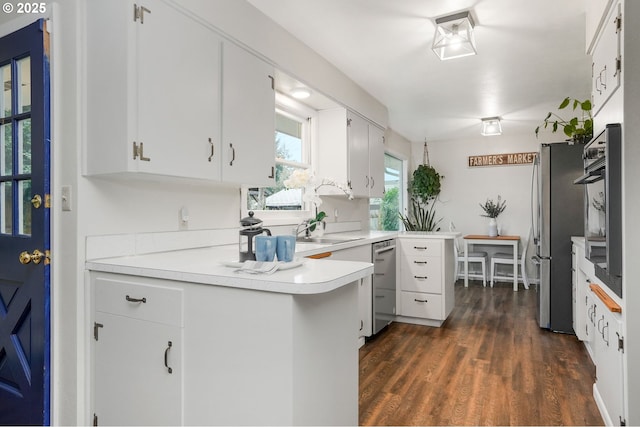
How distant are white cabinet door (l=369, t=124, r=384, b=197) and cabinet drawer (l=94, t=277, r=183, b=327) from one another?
119 inches

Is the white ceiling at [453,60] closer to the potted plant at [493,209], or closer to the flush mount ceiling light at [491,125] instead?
the flush mount ceiling light at [491,125]

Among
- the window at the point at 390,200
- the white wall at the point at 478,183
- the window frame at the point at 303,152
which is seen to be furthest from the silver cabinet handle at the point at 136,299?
the white wall at the point at 478,183

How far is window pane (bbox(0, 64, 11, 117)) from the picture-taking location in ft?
6.40

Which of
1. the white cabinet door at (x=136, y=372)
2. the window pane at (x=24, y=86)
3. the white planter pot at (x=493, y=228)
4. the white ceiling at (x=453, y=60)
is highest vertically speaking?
the white ceiling at (x=453, y=60)

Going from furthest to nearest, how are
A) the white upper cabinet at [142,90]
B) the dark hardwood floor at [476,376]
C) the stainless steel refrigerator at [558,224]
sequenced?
1. the stainless steel refrigerator at [558,224]
2. the dark hardwood floor at [476,376]
3. the white upper cabinet at [142,90]

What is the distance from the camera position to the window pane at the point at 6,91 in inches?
76.8

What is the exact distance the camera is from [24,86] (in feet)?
6.22

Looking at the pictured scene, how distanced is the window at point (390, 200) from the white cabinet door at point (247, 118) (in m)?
3.45

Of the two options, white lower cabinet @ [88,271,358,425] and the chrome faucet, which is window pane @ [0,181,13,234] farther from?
the chrome faucet

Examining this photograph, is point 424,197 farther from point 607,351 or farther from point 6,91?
point 6,91

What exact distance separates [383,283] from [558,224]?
1683 millimetres

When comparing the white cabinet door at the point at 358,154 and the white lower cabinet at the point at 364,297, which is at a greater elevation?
the white cabinet door at the point at 358,154

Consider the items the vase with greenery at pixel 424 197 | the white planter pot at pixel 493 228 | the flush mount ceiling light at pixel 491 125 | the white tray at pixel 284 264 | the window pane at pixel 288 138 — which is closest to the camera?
the white tray at pixel 284 264

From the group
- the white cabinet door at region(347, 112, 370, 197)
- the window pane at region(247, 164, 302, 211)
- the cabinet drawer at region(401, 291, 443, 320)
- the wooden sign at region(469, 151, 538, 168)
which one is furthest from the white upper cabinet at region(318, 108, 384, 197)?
the wooden sign at region(469, 151, 538, 168)
